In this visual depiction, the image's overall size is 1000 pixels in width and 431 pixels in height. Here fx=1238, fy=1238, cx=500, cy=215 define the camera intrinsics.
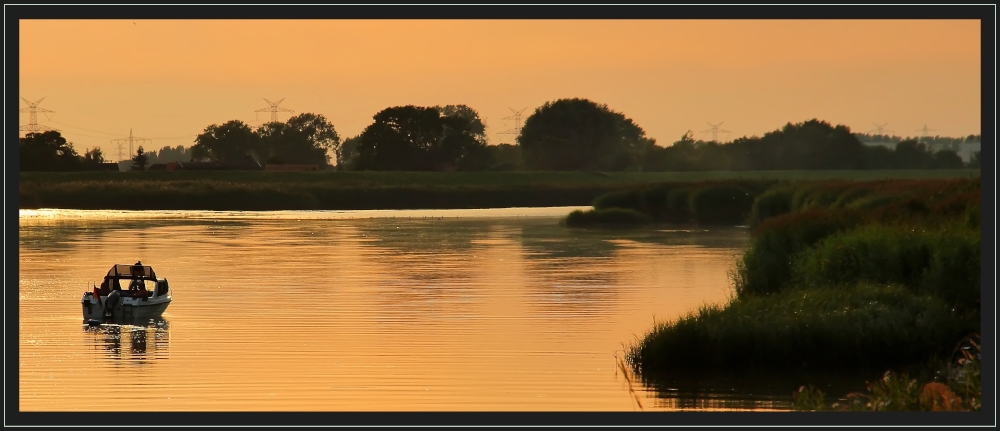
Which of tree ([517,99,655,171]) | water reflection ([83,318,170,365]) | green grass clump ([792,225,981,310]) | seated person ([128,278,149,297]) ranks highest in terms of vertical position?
tree ([517,99,655,171])

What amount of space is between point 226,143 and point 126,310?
118 metres

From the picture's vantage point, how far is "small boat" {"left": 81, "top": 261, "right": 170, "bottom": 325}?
26.5 m

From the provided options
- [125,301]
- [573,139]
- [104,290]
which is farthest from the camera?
[573,139]

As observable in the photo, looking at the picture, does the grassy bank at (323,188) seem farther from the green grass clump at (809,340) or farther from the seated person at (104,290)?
the green grass clump at (809,340)

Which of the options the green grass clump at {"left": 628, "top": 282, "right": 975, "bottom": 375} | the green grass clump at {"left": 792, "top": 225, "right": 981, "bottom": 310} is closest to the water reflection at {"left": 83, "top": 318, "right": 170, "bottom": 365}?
the green grass clump at {"left": 628, "top": 282, "right": 975, "bottom": 375}

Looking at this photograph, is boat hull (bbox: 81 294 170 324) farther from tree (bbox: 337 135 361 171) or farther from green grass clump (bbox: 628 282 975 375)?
tree (bbox: 337 135 361 171)

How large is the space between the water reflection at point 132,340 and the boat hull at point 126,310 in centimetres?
24

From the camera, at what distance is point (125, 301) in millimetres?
27000

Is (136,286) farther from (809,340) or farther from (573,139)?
(573,139)

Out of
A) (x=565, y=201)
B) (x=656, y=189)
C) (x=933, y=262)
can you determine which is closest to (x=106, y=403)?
(x=933, y=262)

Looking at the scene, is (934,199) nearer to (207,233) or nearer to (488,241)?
(488,241)

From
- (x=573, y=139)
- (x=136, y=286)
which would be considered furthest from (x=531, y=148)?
(x=136, y=286)

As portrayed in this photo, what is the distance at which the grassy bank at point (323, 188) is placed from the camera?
334 feet

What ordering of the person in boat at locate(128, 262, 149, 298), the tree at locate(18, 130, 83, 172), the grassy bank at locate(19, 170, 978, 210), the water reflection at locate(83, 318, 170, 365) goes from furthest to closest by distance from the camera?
1. the tree at locate(18, 130, 83, 172)
2. the grassy bank at locate(19, 170, 978, 210)
3. the person in boat at locate(128, 262, 149, 298)
4. the water reflection at locate(83, 318, 170, 365)
